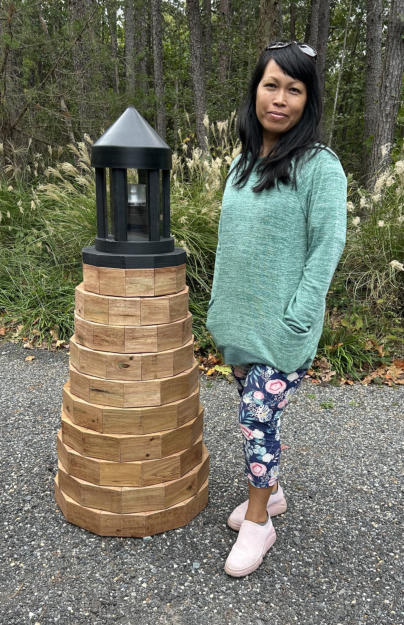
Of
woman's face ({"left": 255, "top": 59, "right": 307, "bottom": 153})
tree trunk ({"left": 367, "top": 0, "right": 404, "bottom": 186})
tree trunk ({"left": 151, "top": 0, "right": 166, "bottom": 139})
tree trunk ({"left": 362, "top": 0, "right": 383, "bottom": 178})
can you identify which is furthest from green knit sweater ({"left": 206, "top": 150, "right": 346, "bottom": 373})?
tree trunk ({"left": 151, "top": 0, "right": 166, "bottom": 139})

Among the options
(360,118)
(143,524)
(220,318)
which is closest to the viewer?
(220,318)

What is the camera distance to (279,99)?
4.88 ft

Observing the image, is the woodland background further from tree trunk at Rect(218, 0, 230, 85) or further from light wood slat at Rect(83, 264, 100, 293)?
tree trunk at Rect(218, 0, 230, 85)

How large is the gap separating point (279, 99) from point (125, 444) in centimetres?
140

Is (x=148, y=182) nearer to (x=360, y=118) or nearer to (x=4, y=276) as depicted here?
(x=4, y=276)

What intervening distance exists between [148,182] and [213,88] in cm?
1096

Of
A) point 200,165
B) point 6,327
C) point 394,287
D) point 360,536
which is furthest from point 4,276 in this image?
point 360,536

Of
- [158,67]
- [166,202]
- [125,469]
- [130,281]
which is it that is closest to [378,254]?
[166,202]

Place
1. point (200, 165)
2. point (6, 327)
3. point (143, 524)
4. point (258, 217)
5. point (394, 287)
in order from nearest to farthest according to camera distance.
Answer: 1. point (258, 217)
2. point (143, 524)
3. point (394, 287)
4. point (6, 327)
5. point (200, 165)

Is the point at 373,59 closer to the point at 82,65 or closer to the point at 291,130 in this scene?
the point at 82,65

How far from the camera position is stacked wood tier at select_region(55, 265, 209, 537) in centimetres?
177

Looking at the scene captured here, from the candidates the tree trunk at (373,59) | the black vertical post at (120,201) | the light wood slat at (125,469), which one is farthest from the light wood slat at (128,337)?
the tree trunk at (373,59)

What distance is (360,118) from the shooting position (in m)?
13.2

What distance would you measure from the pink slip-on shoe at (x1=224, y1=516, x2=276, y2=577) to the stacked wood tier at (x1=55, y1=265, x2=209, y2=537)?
30 centimetres
